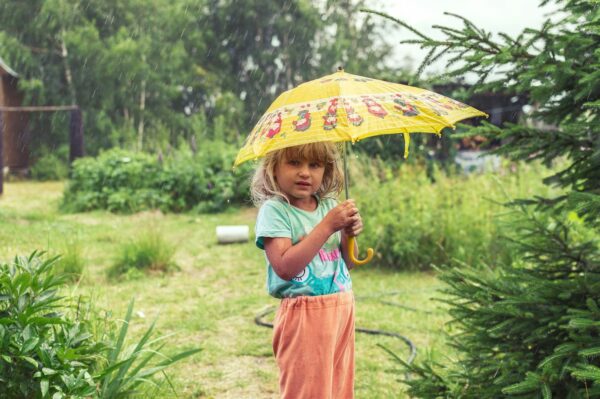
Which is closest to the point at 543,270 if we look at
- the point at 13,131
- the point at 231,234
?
the point at 231,234

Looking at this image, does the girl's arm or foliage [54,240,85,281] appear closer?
the girl's arm

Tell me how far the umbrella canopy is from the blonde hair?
0.10 m

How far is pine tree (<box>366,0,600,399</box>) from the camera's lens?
2303mm

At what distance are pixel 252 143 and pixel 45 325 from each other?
1229 millimetres

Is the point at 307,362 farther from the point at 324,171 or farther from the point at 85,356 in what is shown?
the point at 85,356

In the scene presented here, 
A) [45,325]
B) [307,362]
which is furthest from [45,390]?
[307,362]

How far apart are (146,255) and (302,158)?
500cm

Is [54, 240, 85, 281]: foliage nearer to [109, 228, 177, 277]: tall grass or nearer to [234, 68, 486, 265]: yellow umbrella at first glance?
[109, 228, 177, 277]: tall grass

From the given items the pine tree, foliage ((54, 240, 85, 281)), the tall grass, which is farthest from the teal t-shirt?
the tall grass

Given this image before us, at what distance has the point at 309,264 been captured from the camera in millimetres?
2289

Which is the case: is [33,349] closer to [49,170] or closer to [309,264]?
[309,264]

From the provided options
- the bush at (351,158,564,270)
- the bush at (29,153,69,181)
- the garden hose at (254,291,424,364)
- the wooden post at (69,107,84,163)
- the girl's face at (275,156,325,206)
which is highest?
the wooden post at (69,107,84,163)

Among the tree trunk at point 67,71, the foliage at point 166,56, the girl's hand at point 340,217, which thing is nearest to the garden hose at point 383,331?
the girl's hand at point 340,217

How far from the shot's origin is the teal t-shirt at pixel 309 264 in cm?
223
